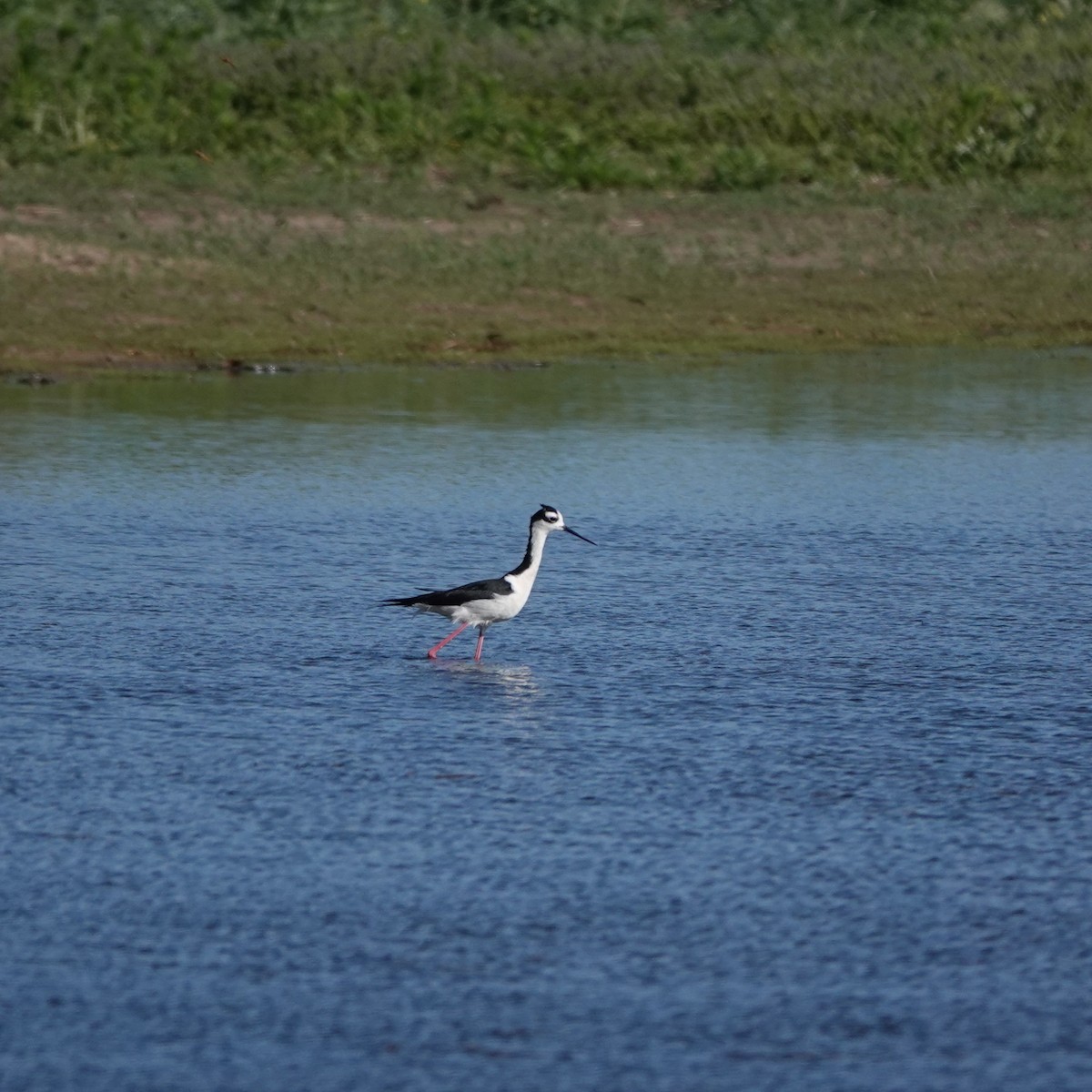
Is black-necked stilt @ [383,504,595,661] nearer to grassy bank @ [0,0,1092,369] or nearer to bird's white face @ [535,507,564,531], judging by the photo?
bird's white face @ [535,507,564,531]

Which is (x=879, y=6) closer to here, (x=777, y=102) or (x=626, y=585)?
(x=777, y=102)

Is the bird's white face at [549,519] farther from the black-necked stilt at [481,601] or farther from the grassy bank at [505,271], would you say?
the grassy bank at [505,271]

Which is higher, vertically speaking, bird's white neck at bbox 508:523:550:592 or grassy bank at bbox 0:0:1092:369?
grassy bank at bbox 0:0:1092:369

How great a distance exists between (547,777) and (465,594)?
2.80 metres

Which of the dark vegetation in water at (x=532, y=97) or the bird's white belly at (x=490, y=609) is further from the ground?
the dark vegetation in water at (x=532, y=97)

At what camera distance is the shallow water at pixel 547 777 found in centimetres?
801

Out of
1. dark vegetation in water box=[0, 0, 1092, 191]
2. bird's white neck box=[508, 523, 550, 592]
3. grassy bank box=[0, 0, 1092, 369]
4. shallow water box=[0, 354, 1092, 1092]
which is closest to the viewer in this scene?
shallow water box=[0, 354, 1092, 1092]

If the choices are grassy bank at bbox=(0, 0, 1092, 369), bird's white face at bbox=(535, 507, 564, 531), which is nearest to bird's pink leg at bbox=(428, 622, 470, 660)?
bird's white face at bbox=(535, 507, 564, 531)

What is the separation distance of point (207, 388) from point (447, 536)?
8.54 m

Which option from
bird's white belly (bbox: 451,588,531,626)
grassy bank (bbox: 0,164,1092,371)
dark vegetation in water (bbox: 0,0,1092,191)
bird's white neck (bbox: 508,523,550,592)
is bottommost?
bird's white belly (bbox: 451,588,531,626)

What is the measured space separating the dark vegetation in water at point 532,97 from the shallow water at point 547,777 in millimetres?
13938

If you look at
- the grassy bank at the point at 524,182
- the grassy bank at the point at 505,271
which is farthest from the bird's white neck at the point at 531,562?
the grassy bank at the point at 524,182

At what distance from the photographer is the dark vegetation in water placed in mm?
34375

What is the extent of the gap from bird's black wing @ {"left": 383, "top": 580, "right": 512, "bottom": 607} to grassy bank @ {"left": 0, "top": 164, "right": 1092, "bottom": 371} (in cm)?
1334
